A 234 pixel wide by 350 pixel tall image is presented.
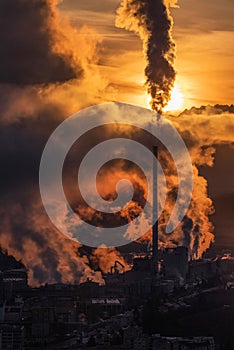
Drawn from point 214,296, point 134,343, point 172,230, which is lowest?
point 134,343

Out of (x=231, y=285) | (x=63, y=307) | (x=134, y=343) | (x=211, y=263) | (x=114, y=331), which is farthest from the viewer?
(x=211, y=263)

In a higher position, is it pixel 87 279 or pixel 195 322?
pixel 87 279

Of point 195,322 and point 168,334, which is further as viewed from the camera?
point 195,322

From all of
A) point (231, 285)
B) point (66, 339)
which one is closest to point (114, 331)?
point (66, 339)

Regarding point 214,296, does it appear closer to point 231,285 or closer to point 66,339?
point 231,285

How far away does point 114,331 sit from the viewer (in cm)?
4459

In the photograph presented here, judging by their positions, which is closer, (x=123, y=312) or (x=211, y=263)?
(x=123, y=312)

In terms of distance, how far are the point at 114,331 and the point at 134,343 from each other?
10.9 ft

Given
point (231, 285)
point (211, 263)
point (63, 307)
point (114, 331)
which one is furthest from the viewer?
point (211, 263)

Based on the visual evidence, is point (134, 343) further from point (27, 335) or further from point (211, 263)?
point (211, 263)

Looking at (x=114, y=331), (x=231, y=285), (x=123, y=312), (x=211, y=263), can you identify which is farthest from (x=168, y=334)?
(x=211, y=263)

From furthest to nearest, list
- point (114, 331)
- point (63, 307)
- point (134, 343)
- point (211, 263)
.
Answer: point (211, 263)
point (63, 307)
point (114, 331)
point (134, 343)

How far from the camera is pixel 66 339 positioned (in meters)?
43.6

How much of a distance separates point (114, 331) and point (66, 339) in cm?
154
